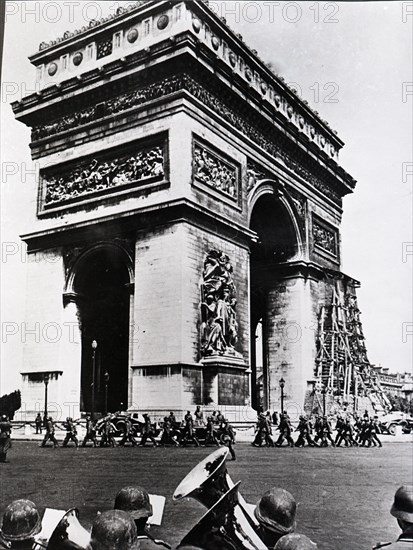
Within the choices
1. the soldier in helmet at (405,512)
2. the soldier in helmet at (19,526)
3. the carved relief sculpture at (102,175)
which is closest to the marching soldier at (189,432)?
the carved relief sculpture at (102,175)

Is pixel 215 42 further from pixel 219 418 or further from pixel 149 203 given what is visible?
pixel 219 418

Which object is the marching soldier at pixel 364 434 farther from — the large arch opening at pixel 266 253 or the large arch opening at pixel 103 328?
the large arch opening at pixel 103 328

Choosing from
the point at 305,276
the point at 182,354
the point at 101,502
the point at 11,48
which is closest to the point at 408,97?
the point at 11,48

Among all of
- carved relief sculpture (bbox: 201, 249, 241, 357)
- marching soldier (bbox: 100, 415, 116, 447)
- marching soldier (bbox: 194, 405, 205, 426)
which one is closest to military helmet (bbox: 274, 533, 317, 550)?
marching soldier (bbox: 100, 415, 116, 447)

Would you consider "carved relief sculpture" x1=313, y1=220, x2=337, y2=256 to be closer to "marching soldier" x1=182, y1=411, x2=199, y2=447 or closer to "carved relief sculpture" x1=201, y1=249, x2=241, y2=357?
"carved relief sculpture" x1=201, y1=249, x2=241, y2=357

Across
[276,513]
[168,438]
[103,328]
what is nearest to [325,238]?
[103,328]

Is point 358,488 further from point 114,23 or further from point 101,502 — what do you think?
point 114,23
